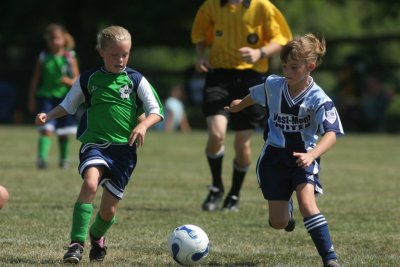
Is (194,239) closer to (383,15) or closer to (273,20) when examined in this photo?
(273,20)

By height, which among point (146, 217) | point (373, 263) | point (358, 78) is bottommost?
point (358, 78)

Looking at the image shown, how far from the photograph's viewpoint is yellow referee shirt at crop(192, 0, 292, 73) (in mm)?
8977

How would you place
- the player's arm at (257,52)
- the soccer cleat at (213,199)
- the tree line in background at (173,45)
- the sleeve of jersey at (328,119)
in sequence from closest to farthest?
the sleeve of jersey at (328,119)
the player's arm at (257,52)
the soccer cleat at (213,199)
the tree line in background at (173,45)

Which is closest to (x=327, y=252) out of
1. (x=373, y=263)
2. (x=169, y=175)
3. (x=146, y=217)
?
(x=373, y=263)

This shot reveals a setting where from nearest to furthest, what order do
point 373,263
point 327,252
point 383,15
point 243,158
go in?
point 327,252, point 373,263, point 243,158, point 383,15

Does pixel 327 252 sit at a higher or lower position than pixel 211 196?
higher

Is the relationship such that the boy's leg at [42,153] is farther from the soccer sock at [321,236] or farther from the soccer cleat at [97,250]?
the soccer sock at [321,236]

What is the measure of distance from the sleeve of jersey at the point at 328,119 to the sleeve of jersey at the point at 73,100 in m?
1.60

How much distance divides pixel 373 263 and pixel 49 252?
2158mm

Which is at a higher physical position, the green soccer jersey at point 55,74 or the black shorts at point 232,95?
the black shorts at point 232,95

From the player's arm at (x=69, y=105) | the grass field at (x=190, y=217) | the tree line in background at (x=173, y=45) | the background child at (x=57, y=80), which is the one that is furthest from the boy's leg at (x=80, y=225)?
the tree line in background at (x=173, y=45)

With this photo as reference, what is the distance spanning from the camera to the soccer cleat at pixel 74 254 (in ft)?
19.7

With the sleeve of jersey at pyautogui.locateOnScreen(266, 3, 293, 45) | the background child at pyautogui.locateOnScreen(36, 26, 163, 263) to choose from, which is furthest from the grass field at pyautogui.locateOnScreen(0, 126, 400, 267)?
the sleeve of jersey at pyautogui.locateOnScreen(266, 3, 293, 45)

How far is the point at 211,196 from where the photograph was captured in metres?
9.16
